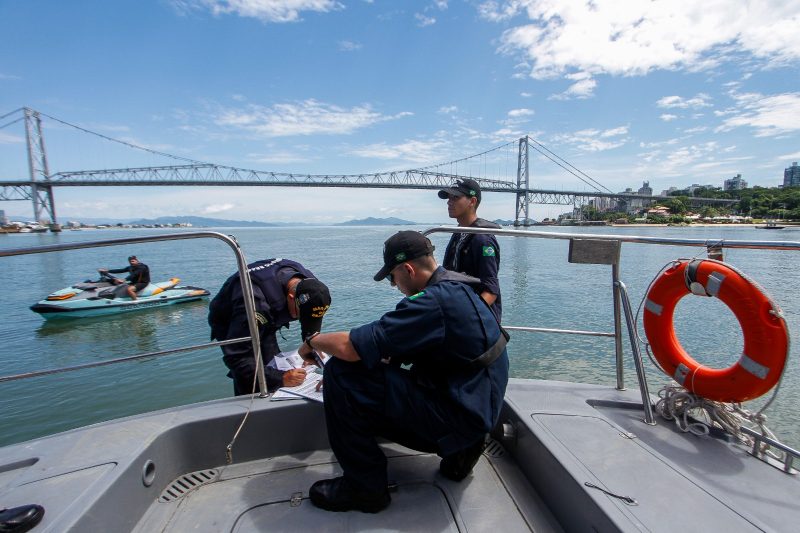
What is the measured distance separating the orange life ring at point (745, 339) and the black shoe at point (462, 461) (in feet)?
3.60

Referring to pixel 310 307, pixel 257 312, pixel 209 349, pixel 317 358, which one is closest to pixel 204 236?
pixel 257 312

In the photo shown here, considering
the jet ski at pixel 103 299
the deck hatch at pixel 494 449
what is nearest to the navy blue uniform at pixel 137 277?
the jet ski at pixel 103 299

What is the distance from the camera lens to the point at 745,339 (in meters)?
1.81

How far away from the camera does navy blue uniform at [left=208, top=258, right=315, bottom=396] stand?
220 cm

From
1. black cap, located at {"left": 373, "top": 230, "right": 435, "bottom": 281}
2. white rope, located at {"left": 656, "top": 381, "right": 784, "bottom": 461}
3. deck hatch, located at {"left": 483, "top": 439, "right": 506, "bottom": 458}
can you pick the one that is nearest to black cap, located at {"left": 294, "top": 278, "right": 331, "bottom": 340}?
black cap, located at {"left": 373, "top": 230, "right": 435, "bottom": 281}

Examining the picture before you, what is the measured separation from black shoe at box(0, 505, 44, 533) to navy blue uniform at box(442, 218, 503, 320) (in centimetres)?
222

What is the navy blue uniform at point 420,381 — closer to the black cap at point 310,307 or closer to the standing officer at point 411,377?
the standing officer at point 411,377

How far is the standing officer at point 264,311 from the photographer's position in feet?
7.14

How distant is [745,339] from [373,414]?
1.70 metres

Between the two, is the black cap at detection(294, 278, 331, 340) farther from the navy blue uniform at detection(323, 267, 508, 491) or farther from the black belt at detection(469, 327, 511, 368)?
the black belt at detection(469, 327, 511, 368)

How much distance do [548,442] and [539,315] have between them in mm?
10377

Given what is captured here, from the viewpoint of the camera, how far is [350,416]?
1597 mm

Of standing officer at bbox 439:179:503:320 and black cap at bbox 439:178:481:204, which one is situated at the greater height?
black cap at bbox 439:178:481:204

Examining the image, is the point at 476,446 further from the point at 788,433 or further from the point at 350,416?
the point at 788,433
